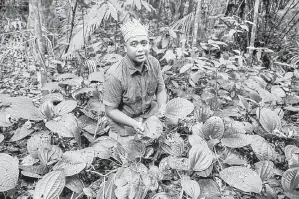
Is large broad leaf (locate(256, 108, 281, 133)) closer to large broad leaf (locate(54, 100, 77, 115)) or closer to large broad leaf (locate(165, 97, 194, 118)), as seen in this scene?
large broad leaf (locate(165, 97, 194, 118))

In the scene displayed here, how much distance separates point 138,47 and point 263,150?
102 centimetres

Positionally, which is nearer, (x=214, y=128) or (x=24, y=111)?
(x=214, y=128)

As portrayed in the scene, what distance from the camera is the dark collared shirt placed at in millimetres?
1846

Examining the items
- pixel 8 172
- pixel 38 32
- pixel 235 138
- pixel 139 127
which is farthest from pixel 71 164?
pixel 38 32

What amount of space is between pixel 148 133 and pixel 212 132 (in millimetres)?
435

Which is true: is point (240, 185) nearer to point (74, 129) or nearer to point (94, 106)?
point (74, 129)

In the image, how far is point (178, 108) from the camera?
5.63 ft

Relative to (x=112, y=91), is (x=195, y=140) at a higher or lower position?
lower

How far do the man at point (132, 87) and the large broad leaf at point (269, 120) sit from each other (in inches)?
27.3

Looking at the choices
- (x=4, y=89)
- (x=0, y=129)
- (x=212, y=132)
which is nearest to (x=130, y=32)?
(x=212, y=132)

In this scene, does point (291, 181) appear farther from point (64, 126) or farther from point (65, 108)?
point (65, 108)

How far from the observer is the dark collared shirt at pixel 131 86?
6.06 feet

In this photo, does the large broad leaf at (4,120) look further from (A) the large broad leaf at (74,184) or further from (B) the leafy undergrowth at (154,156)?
(A) the large broad leaf at (74,184)

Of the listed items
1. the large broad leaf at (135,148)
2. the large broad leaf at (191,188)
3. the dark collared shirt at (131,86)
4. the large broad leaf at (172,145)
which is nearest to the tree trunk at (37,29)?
the dark collared shirt at (131,86)
